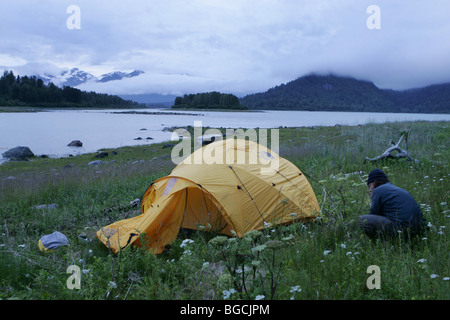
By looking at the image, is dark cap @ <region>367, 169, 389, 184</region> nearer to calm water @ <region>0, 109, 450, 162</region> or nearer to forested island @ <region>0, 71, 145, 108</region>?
calm water @ <region>0, 109, 450, 162</region>

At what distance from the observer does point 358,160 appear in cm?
1164

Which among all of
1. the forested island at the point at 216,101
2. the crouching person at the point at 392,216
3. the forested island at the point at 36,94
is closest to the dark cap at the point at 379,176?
the crouching person at the point at 392,216

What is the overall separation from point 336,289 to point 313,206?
3.43m

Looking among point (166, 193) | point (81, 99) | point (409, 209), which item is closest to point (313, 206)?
point (409, 209)

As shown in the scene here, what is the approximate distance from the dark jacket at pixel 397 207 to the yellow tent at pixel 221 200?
120cm

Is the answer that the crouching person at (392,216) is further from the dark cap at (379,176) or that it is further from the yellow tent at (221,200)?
the yellow tent at (221,200)

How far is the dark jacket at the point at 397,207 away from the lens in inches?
176

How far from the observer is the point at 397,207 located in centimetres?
461

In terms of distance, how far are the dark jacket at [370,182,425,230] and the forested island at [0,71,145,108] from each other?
147m

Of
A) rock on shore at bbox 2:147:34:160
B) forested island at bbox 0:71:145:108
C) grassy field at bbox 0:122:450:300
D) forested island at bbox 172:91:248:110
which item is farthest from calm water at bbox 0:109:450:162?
forested island at bbox 0:71:145:108

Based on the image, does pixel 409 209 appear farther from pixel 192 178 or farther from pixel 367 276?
pixel 192 178

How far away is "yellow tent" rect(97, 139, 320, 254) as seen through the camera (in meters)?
5.94

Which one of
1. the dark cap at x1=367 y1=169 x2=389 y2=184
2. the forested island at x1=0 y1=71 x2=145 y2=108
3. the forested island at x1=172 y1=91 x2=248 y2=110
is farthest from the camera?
the forested island at x1=172 y1=91 x2=248 y2=110

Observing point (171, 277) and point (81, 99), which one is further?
point (81, 99)
